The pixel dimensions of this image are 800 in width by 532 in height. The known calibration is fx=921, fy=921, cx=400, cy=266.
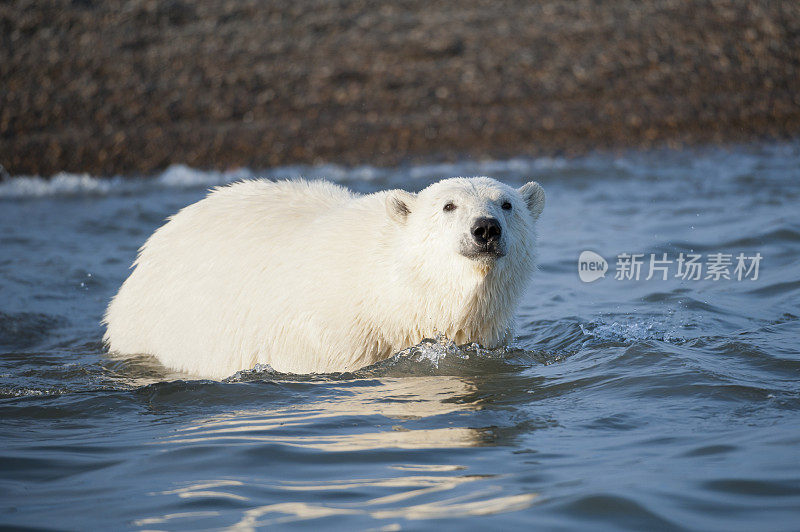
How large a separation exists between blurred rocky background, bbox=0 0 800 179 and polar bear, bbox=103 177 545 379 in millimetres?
10718

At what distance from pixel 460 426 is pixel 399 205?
1482mm

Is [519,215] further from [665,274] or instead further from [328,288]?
[665,274]

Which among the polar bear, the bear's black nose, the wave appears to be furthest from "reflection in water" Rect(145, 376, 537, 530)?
the wave

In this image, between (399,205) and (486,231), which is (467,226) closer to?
(486,231)

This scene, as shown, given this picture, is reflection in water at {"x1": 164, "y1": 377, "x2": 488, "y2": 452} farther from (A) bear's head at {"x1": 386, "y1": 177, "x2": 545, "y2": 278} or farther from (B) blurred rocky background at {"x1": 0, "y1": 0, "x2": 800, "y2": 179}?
(B) blurred rocky background at {"x1": 0, "y1": 0, "x2": 800, "y2": 179}

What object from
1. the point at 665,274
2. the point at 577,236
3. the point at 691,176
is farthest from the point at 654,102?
the point at 665,274

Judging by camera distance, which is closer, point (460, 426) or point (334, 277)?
point (460, 426)

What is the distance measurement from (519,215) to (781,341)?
207 centimetres

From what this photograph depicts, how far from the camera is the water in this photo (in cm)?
382

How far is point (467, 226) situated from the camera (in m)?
5.12

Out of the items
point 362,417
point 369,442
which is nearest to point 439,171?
point 362,417

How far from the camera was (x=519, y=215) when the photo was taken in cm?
563

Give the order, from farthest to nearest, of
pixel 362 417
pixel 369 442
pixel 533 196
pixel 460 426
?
pixel 533 196, pixel 362 417, pixel 460 426, pixel 369 442

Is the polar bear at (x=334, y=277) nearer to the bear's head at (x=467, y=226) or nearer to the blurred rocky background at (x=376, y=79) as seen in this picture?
the bear's head at (x=467, y=226)
